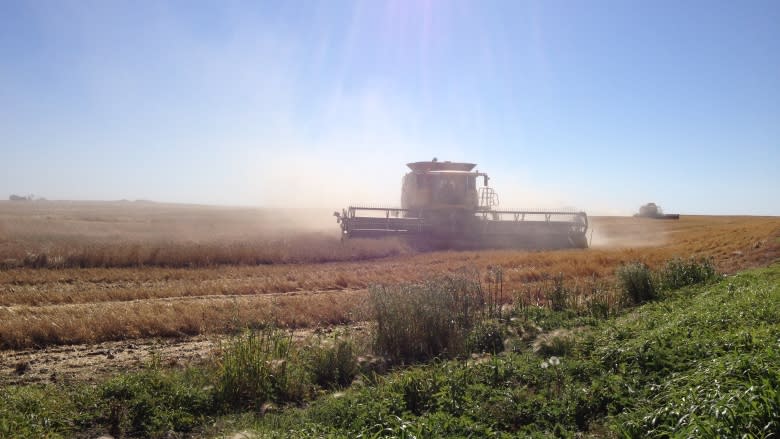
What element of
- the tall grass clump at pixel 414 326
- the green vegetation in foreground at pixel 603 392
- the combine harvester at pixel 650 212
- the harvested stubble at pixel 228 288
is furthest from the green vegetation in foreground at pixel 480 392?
the combine harvester at pixel 650 212

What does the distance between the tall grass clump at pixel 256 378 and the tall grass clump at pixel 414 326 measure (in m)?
1.47

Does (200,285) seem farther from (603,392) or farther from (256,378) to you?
(603,392)

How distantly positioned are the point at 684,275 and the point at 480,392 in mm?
8427

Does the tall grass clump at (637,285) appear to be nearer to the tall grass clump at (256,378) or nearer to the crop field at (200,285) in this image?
the crop field at (200,285)

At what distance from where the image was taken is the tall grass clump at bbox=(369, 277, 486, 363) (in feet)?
24.6

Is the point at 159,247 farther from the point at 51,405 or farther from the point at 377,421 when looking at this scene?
the point at 377,421

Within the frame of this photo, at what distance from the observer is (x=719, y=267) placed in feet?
52.3

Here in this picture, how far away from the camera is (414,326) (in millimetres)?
7633

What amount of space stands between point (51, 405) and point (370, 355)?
12.4 ft

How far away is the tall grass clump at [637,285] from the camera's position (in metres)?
10.7

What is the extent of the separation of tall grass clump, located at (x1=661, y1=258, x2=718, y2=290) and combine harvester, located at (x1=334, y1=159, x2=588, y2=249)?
42.2 ft

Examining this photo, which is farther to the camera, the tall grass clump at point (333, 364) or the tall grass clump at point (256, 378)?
the tall grass clump at point (333, 364)

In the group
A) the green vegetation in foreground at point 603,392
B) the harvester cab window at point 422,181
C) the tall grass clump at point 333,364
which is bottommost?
the tall grass clump at point 333,364

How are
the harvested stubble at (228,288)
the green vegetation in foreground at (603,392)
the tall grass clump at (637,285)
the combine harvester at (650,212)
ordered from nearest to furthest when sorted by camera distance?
the green vegetation in foreground at (603,392) < the harvested stubble at (228,288) < the tall grass clump at (637,285) < the combine harvester at (650,212)
